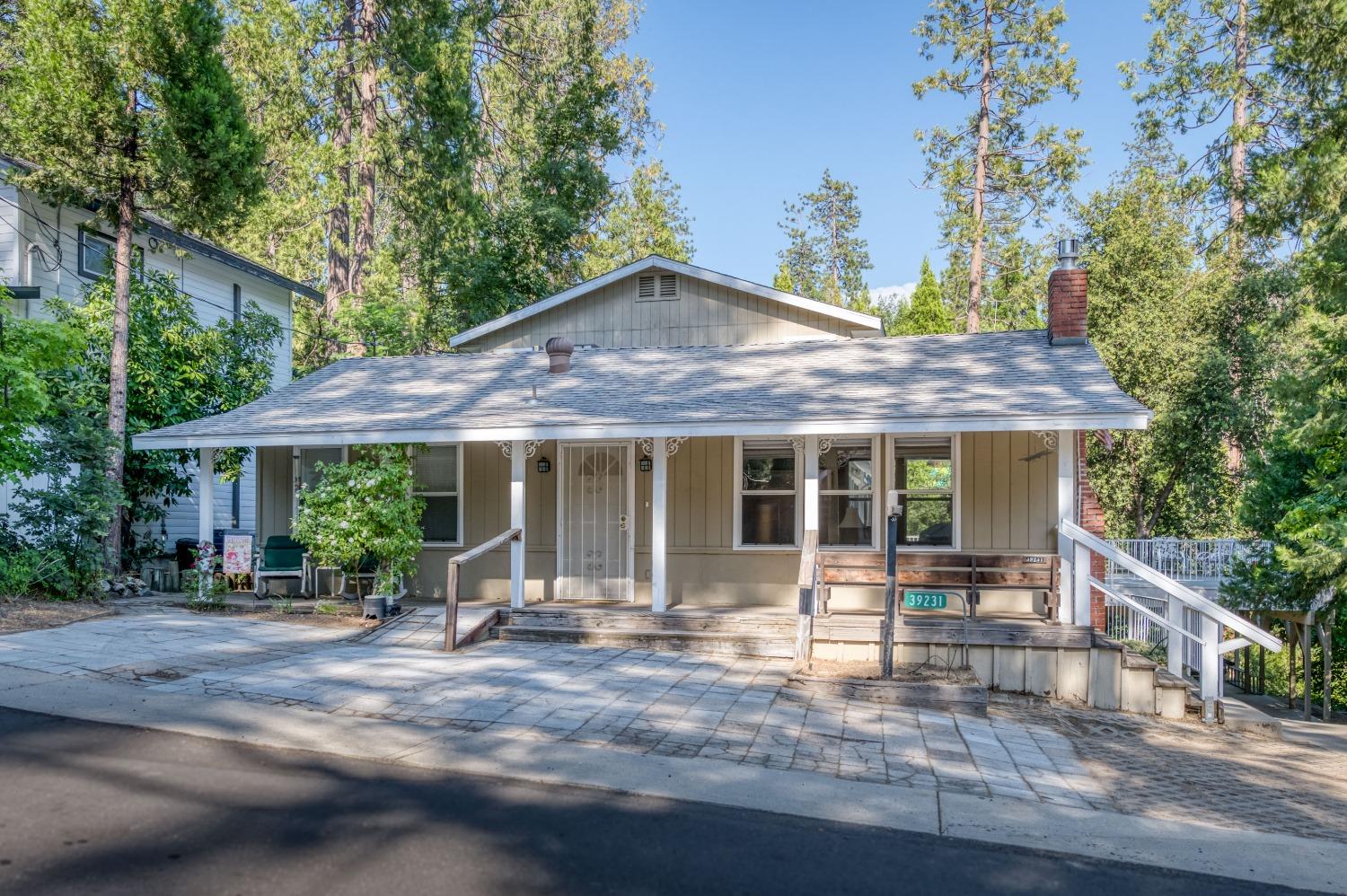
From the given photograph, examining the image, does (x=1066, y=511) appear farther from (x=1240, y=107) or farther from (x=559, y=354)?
(x=1240, y=107)

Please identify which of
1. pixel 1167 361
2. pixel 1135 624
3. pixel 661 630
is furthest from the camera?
pixel 1167 361

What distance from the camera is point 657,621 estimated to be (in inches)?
418

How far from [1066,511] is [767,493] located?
3.64 meters

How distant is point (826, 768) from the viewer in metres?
5.86

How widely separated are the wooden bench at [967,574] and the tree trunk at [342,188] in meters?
15.8

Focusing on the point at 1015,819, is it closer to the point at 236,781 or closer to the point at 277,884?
the point at 277,884

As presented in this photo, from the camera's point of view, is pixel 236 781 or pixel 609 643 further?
pixel 609 643

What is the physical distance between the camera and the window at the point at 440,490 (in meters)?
13.0

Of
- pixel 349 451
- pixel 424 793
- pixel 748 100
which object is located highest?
pixel 748 100

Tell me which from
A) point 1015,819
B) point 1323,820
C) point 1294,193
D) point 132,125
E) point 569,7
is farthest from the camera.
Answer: point 569,7

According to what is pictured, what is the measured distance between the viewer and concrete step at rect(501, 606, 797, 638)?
1042cm

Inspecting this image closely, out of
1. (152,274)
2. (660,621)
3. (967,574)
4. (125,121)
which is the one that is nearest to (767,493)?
(660,621)

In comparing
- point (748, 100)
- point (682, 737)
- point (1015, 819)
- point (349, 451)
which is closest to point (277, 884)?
point (682, 737)

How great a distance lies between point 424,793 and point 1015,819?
10.7 ft
